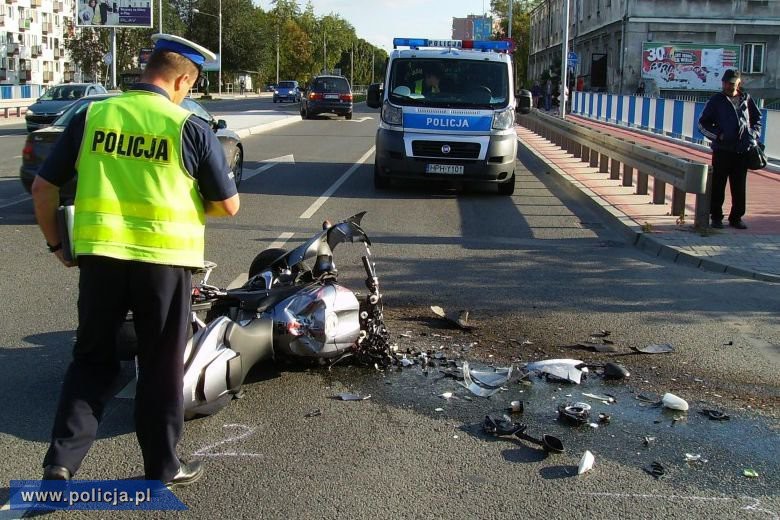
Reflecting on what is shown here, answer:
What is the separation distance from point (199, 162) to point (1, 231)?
26.4ft

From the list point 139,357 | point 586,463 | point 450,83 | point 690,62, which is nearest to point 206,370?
point 139,357

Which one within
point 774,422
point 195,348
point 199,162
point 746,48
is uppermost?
point 746,48

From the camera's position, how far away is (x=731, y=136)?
10969mm

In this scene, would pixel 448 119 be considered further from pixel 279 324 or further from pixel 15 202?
pixel 279 324

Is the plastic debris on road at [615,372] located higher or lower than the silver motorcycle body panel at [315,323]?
lower

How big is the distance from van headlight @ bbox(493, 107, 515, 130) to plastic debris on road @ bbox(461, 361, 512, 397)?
30.3 ft

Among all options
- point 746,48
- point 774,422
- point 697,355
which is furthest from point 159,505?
point 746,48

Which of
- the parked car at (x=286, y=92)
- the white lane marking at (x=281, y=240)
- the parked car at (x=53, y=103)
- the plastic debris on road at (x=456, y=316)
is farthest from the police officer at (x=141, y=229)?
the parked car at (x=286, y=92)

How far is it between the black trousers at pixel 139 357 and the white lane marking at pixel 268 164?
43.4 feet

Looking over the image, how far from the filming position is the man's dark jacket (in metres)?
11.0

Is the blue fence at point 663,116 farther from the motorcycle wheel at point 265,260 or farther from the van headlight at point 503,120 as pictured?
the motorcycle wheel at point 265,260

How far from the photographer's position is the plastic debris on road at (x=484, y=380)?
5.48 m

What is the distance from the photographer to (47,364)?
5770 millimetres

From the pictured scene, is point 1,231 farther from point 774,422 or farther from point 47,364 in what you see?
point 774,422
